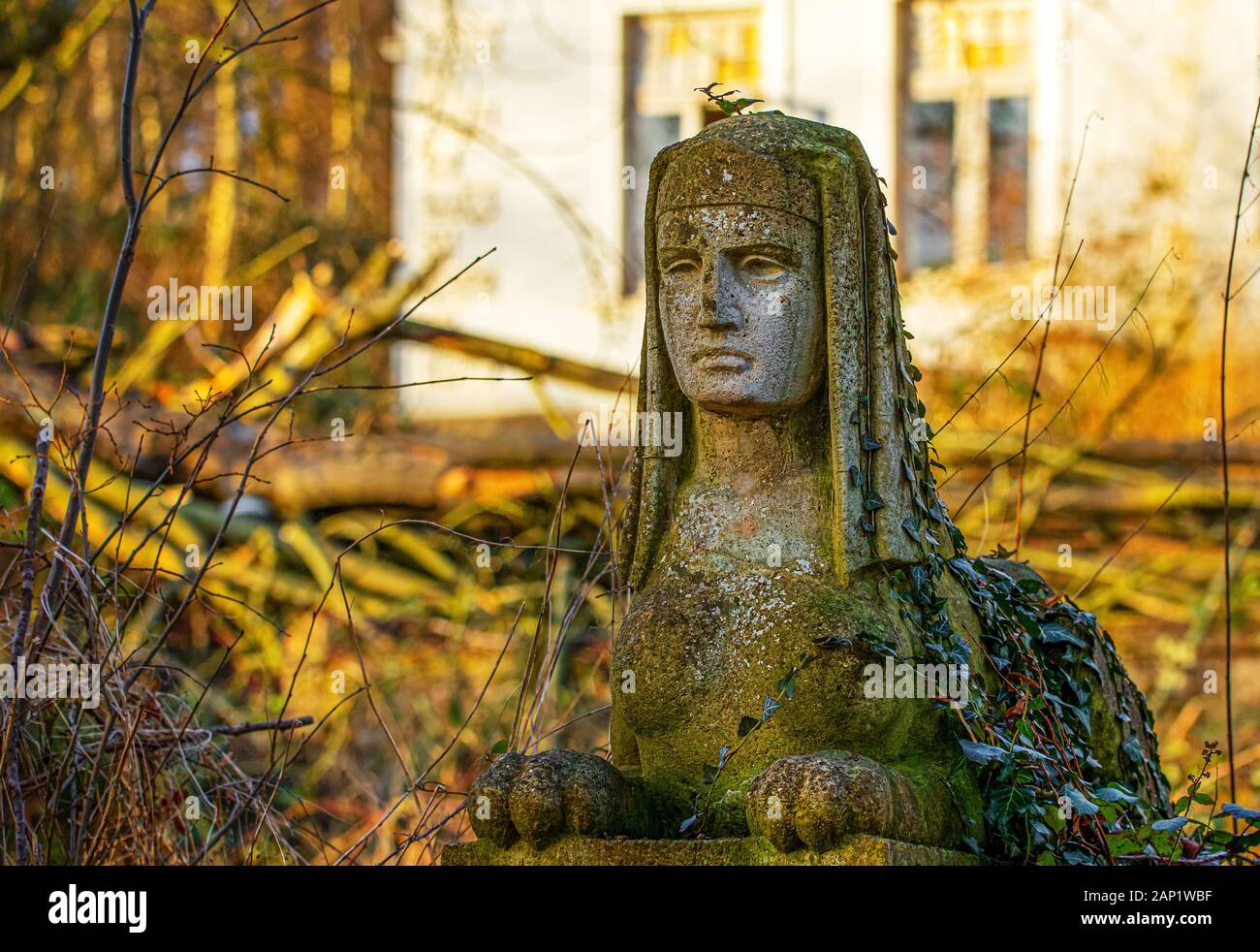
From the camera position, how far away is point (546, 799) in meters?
3.69

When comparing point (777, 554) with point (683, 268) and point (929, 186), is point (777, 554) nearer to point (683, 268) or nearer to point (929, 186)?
point (683, 268)

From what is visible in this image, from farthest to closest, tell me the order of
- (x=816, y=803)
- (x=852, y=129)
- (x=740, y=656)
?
1. (x=852, y=129)
2. (x=740, y=656)
3. (x=816, y=803)

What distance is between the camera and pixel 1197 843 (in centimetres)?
423

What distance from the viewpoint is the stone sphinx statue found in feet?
12.6

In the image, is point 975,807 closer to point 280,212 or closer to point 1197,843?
point 1197,843

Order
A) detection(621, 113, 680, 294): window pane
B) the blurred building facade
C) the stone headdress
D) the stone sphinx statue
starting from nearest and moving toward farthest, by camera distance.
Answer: the stone sphinx statue
the stone headdress
the blurred building facade
detection(621, 113, 680, 294): window pane

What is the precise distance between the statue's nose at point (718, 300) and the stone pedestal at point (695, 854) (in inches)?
41.2

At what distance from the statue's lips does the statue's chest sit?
43 centimetres

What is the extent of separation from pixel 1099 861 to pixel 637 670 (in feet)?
3.33

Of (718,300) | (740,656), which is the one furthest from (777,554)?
(718,300)

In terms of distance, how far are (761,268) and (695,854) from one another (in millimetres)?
1212

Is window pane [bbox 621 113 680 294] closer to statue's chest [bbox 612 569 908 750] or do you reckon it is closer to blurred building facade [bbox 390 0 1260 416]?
blurred building facade [bbox 390 0 1260 416]

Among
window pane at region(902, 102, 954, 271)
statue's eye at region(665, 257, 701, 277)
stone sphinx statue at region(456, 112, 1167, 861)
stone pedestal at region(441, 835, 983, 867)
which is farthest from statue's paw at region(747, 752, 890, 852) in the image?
window pane at region(902, 102, 954, 271)
